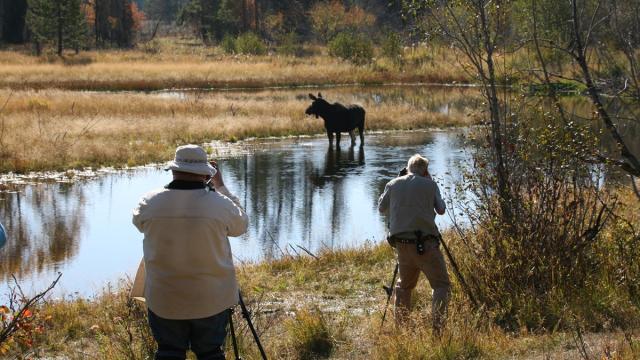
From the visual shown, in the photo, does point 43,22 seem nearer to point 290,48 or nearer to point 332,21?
point 290,48

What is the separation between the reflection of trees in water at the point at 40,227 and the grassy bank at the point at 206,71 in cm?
2457

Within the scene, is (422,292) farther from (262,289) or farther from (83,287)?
(83,287)

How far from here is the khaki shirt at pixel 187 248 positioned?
16.9 ft

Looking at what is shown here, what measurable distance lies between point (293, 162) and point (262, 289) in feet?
47.1

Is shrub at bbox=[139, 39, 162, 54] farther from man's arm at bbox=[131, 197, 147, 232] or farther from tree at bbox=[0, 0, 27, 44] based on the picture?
man's arm at bbox=[131, 197, 147, 232]

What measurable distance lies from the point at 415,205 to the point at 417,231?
0.24 metres

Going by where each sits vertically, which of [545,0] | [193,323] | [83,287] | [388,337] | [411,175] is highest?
[545,0]

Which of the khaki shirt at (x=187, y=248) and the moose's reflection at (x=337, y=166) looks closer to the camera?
the khaki shirt at (x=187, y=248)

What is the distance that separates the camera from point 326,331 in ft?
24.9

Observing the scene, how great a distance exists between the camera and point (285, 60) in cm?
6069

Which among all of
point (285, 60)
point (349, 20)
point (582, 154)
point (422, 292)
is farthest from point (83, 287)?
point (349, 20)

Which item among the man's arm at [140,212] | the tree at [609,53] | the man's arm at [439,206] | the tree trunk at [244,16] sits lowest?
the man's arm at [439,206]

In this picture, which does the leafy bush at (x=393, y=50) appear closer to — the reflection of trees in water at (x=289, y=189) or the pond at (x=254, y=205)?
the pond at (x=254, y=205)

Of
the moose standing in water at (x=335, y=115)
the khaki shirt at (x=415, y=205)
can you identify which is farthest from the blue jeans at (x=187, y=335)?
the moose standing in water at (x=335, y=115)
